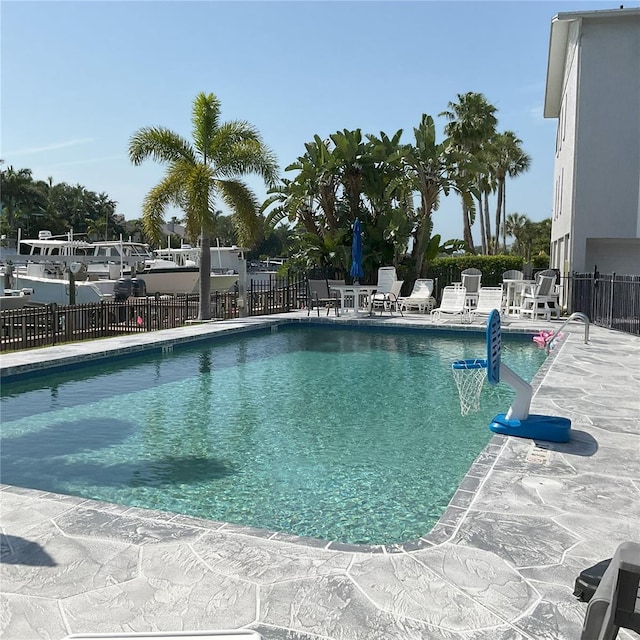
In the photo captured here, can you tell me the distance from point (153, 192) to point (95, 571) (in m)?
14.8

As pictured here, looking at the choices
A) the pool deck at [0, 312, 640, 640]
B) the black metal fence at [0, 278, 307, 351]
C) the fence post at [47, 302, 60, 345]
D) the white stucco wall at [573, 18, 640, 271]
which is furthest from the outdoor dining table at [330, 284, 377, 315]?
the pool deck at [0, 312, 640, 640]

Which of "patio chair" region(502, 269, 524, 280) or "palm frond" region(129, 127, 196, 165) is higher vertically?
"palm frond" region(129, 127, 196, 165)

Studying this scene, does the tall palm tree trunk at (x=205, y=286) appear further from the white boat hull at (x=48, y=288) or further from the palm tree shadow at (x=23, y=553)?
the palm tree shadow at (x=23, y=553)

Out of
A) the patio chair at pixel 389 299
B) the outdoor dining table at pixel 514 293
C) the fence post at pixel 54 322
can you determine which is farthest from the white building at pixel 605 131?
the fence post at pixel 54 322

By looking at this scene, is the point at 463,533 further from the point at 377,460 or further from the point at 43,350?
the point at 43,350

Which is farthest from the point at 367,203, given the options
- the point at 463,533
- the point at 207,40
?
the point at 463,533

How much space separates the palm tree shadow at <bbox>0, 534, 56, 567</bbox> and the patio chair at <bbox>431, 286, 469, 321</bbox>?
527 inches

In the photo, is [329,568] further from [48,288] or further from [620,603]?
[48,288]

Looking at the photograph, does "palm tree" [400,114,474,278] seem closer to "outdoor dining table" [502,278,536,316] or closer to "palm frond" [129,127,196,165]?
"outdoor dining table" [502,278,536,316]

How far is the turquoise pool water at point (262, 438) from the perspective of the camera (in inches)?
187

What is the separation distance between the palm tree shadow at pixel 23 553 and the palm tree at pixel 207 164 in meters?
13.7

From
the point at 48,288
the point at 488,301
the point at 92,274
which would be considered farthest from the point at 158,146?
the point at 92,274

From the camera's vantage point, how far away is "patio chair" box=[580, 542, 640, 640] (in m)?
1.83

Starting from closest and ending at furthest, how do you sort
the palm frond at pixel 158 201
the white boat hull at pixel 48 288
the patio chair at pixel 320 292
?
1. the palm frond at pixel 158 201
2. the patio chair at pixel 320 292
3. the white boat hull at pixel 48 288
